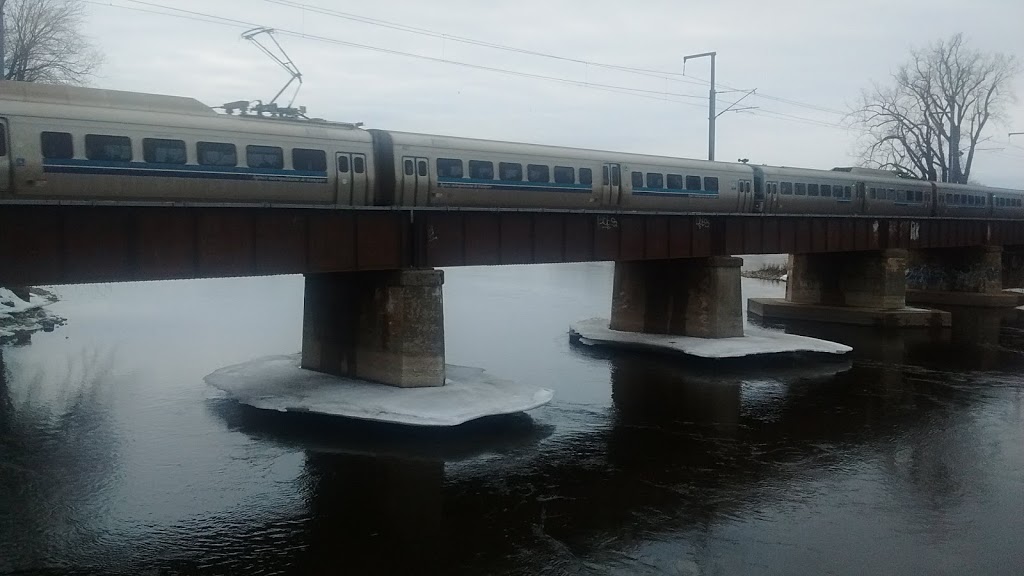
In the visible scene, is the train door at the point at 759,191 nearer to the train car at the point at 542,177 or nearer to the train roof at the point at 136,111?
the train car at the point at 542,177

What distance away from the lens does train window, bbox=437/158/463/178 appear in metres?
25.1

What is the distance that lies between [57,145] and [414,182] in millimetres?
9317

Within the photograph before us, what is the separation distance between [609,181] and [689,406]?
29.0 feet

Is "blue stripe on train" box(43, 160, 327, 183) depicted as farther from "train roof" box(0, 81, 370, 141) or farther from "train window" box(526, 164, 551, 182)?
"train window" box(526, 164, 551, 182)

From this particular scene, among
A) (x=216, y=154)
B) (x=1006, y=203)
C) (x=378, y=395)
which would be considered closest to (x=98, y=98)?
(x=216, y=154)

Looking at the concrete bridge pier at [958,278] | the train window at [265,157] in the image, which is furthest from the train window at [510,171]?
the concrete bridge pier at [958,278]

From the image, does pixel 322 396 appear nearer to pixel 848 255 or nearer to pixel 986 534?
pixel 986 534

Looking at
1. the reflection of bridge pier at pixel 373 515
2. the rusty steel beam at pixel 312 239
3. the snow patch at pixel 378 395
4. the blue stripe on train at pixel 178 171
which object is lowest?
the reflection of bridge pier at pixel 373 515

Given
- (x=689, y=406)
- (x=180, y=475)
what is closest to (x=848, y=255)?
(x=689, y=406)

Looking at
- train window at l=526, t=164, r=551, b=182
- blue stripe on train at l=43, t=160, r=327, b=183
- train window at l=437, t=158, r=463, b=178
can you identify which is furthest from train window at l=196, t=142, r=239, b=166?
train window at l=526, t=164, r=551, b=182

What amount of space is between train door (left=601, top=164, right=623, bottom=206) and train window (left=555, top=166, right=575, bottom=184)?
1566mm

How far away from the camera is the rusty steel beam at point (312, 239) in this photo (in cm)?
1820

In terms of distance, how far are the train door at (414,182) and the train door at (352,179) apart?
1256mm

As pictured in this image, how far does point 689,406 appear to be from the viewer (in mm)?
26125
